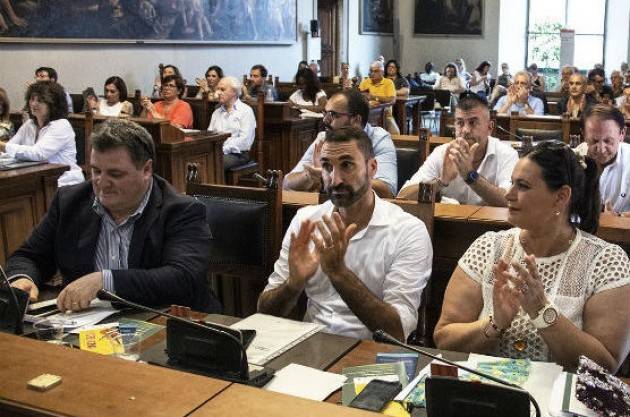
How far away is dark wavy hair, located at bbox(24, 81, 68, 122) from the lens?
5.39 metres

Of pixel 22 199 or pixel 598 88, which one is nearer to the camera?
pixel 22 199

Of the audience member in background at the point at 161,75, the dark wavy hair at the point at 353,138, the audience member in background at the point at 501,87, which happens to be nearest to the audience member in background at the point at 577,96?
the audience member in background at the point at 501,87

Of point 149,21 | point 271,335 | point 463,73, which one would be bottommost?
point 271,335

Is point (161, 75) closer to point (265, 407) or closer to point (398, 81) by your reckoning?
point (398, 81)

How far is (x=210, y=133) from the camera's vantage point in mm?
6816

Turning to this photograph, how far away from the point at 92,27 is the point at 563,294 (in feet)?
27.7

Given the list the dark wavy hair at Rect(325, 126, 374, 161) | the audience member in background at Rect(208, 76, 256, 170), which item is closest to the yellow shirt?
the audience member in background at Rect(208, 76, 256, 170)

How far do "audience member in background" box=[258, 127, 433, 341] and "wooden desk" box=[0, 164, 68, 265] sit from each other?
2614 mm

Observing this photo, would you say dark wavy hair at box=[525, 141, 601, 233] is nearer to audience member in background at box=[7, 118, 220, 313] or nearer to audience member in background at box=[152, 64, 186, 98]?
audience member in background at box=[7, 118, 220, 313]

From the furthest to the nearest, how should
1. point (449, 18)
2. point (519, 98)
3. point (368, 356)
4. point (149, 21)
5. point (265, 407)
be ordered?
point (449, 18), point (149, 21), point (519, 98), point (368, 356), point (265, 407)

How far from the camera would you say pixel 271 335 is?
2.08 m

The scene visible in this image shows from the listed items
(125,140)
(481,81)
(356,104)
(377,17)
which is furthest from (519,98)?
(377,17)

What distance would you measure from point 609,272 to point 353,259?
0.81 meters

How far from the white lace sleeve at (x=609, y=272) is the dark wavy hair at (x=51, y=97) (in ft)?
13.7
